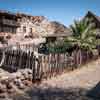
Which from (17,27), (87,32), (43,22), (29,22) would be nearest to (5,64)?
(87,32)

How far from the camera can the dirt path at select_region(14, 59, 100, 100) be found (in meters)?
7.86

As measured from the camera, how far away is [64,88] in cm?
912

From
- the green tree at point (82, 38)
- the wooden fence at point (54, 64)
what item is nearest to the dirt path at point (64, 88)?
the wooden fence at point (54, 64)

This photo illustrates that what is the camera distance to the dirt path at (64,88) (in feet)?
25.8

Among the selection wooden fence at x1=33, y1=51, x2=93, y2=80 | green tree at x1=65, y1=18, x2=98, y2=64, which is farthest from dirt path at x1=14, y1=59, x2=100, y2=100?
green tree at x1=65, y1=18, x2=98, y2=64

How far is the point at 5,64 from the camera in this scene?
1167 centimetres

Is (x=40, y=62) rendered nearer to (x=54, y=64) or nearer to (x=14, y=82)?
(x=54, y=64)

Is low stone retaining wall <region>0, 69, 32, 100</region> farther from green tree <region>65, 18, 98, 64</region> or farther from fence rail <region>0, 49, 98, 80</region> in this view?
green tree <region>65, 18, 98, 64</region>

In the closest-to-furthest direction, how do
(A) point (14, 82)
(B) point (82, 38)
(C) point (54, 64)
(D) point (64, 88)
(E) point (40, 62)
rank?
(A) point (14, 82), (D) point (64, 88), (E) point (40, 62), (C) point (54, 64), (B) point (82, 38)

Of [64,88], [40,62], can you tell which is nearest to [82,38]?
[40,62]

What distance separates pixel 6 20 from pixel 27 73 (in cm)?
1861

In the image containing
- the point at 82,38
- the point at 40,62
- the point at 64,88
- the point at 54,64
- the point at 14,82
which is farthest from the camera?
the point at 82,38

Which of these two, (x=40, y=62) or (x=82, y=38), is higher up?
(x=82, y=38)

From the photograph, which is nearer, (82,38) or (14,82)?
(14,82)
